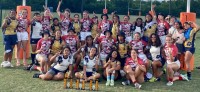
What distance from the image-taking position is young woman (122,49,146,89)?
8.15m

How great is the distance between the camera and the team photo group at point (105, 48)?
8406mm

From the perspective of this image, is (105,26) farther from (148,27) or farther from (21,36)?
(21,36)

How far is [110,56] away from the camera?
8477 mm

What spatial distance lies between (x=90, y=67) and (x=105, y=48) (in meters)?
0.86

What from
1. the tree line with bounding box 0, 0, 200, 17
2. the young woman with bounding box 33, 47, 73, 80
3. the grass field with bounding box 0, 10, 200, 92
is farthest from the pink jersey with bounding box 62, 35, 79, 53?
the tree line with bounding box 0, 0, 200, 17

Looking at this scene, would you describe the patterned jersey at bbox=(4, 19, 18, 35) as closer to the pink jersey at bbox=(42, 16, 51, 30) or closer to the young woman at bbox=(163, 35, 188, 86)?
the pink jersey at bbox=(42, 16, 51, 30)

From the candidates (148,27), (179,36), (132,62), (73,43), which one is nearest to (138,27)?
(148,27)

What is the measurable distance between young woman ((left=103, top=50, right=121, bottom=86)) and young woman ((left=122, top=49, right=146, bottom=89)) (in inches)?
9.6

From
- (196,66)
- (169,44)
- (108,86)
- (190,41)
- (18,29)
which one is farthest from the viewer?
(196,66)

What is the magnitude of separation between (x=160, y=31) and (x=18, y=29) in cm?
407

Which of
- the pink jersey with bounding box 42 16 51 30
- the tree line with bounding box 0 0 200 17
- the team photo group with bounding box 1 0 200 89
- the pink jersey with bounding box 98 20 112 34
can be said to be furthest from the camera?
the tree line with bounding box 0 0 200 17

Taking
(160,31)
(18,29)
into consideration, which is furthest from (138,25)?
(18,29)

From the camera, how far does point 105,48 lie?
9.02 metres

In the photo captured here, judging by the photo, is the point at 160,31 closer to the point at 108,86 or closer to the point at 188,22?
the point at 188,22
